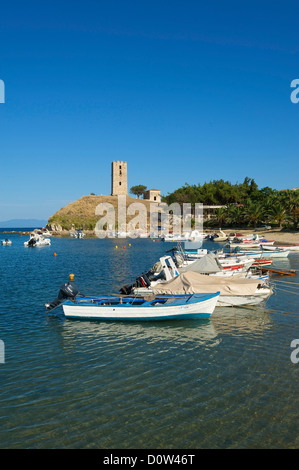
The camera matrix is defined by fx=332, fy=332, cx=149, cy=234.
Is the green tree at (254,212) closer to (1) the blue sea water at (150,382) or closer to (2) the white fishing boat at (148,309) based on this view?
(1) the blue sea water at (150,382)

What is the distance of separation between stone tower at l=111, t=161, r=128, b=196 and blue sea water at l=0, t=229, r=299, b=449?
17192 cm

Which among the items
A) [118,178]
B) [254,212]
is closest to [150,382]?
[254,212]

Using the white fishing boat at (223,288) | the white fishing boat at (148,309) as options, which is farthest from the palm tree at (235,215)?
the white fishing boat at (148,309)

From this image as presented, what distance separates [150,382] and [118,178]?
18302cm

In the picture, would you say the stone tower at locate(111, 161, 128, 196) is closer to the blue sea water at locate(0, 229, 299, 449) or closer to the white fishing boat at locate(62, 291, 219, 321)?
the blue sea water at locate(0, 229, 299, 449)

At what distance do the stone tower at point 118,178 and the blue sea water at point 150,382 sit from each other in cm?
17192

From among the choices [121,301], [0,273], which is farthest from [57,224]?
[121,301]

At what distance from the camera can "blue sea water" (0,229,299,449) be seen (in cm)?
909

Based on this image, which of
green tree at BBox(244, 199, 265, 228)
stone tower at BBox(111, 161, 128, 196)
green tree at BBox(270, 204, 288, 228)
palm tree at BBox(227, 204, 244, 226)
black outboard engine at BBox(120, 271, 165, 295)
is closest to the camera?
black outboard engine at BBox(120, 271, 165, 295)

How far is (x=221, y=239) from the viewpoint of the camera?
276ft

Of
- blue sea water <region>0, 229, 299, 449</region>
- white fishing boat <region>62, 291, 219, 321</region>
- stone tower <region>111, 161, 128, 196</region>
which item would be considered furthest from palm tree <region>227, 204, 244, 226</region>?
stone tower <region>111, 161, 128, 196</region>

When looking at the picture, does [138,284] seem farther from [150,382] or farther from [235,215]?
[235,215]
